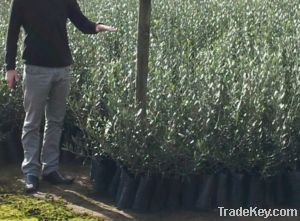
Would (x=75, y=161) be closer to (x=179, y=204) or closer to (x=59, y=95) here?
(x=59, y=95)

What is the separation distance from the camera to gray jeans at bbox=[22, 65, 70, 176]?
16.7 ft

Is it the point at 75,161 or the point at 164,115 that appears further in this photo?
the point at 75,161

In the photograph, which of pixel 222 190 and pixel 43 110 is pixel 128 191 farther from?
pixel 43 110

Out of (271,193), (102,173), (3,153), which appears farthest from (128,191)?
(3,153)

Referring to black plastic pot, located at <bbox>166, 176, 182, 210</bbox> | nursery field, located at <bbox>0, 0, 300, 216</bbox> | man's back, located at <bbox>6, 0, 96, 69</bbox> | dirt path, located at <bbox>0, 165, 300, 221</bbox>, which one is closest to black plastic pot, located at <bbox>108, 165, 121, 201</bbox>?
dirt path, located at <bbox>0, 165, 300, 221</bbox>

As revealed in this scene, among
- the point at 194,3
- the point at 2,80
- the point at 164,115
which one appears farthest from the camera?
the point at 194,3

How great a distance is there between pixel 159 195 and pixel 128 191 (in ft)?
0.72

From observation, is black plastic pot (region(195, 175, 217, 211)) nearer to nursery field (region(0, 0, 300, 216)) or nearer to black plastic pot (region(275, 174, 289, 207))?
nursery field (region(0, 0, 300, 216))

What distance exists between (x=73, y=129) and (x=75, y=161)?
0.30 metres

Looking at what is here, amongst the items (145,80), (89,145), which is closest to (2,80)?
(89,145)

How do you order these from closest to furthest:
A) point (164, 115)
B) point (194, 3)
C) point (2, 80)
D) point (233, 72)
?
point (164, 115)
point (233, 72)
point (2, 80)
point (194, 3)

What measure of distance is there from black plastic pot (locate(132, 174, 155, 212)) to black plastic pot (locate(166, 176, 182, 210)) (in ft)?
0.41

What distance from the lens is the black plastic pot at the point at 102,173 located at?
522 centimetres

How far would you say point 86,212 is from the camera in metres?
4.90
